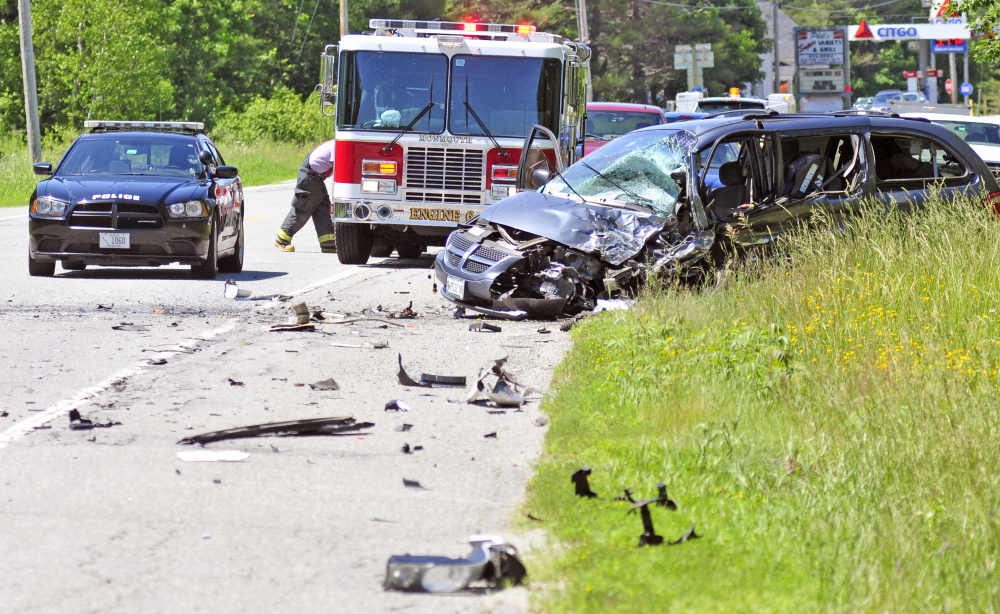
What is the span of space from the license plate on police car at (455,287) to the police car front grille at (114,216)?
3.60 metres

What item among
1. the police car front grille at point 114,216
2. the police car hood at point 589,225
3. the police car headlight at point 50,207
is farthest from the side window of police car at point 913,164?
the police car headlight at point 50,207

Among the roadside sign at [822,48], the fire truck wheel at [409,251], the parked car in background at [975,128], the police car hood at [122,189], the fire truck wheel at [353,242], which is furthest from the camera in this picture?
the roadside sign at [822,48]

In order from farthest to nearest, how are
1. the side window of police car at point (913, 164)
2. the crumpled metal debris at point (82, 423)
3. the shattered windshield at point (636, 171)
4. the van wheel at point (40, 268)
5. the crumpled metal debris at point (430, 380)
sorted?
the van wheel at point (40, 268), the side window of police car at point (913, 164), the shattered windshield at point (636, 171), the crumpled metal debris at point (430, 380), the crumpled metal debris at point (82, 423)

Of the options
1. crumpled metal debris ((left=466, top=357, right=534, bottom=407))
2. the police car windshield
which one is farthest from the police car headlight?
crumpled metal debris ((left=466, top=357, right=534, bottom=407))

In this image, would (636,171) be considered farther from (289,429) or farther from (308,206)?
(308,206)

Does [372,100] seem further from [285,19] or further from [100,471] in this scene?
[285,19]

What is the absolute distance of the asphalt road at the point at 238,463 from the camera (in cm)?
447

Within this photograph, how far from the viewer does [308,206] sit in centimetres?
1777

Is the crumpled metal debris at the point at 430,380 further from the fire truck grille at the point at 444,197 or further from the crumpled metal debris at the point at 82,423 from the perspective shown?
the fire truck grille at the point at 444,197

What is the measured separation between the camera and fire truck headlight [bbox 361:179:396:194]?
617 inches

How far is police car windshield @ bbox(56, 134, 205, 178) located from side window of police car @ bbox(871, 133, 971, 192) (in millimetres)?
7046

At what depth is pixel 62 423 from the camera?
690 cm

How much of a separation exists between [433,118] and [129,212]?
3806mm

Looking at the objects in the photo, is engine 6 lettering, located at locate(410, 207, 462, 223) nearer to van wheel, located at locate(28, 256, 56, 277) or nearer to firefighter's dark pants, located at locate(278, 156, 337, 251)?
firefighter's dark pants, located at locate(278, 156, 337, 251)
